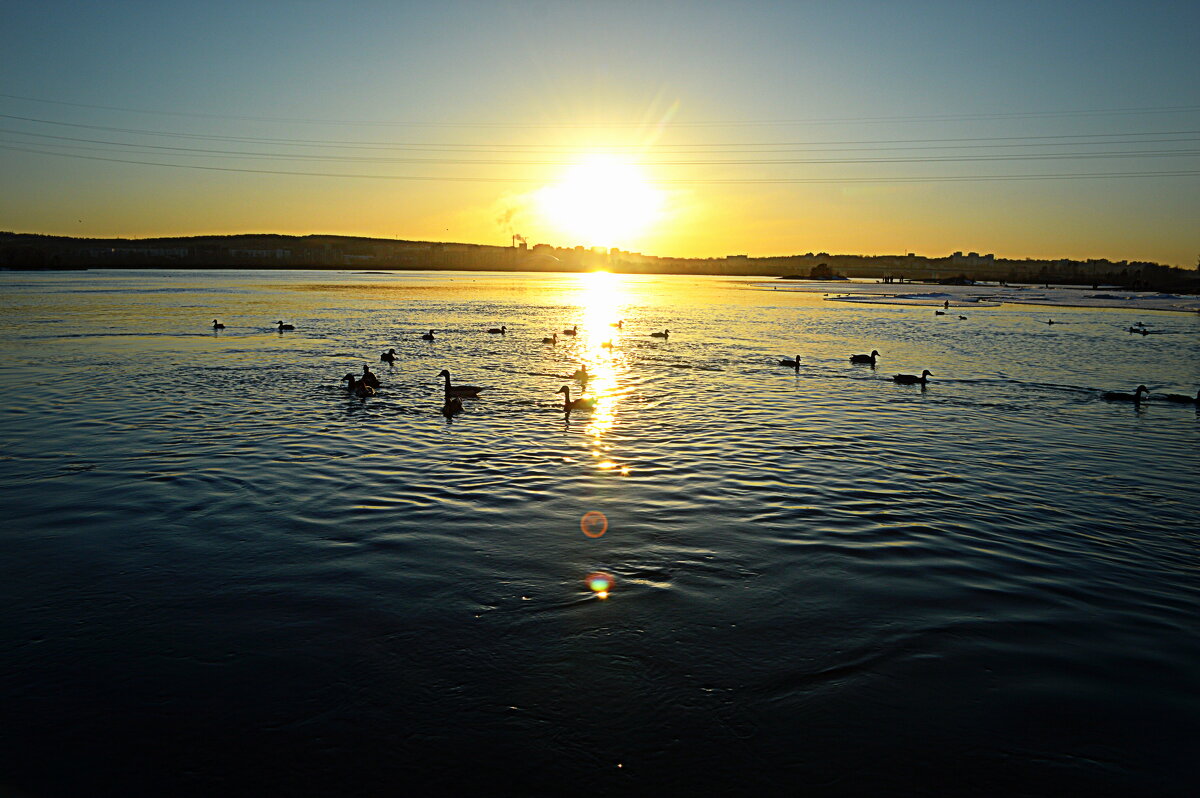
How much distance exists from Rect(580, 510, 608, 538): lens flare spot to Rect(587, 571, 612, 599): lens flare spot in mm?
1413

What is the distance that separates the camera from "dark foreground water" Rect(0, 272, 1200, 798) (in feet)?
19.4

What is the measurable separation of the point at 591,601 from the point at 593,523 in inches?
105

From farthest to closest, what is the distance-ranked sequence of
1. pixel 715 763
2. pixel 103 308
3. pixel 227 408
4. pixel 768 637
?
pixel 103 308 < pixel 227 408 < pixel 768 637 < pixel 715 763

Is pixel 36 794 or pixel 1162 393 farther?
pixel 1162 393

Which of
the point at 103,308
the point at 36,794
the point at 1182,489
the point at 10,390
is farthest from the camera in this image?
the point at 103,308

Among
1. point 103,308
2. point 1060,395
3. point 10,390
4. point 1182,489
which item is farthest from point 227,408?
point 103,308

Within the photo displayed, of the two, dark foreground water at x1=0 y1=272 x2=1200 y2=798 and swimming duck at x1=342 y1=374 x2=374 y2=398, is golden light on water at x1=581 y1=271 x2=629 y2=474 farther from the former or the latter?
swimming duck at x1=342 y1=374 x2=374 y2=398

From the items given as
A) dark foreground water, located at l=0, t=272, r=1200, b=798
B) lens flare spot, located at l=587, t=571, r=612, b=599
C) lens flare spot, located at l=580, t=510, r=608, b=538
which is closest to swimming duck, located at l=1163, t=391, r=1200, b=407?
dark foreground water, located at l=0, t=272, r=1200, b=798

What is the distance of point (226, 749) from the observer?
233 inches

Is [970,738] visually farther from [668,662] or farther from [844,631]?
[668,662]

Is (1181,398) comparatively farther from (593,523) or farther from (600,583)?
(600,583)

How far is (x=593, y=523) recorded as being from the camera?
11.2m

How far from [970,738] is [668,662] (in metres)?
2.79

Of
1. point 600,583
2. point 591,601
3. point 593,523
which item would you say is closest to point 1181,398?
point 593,523
